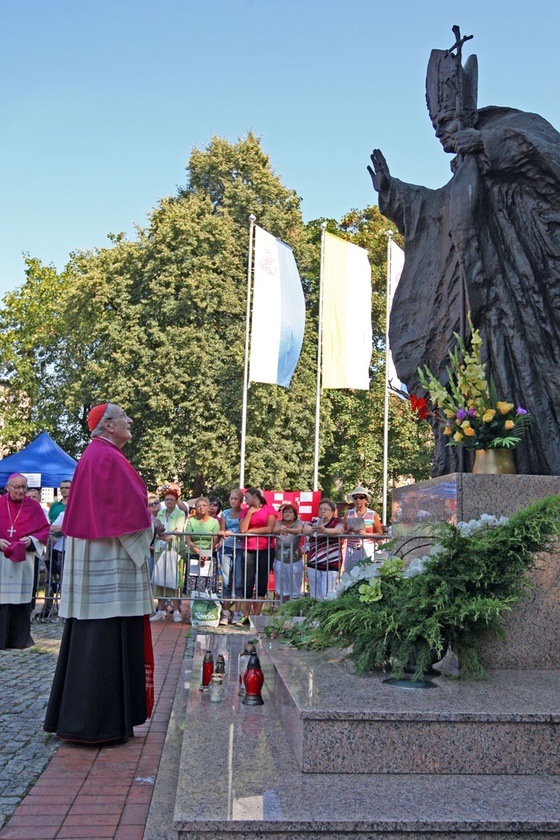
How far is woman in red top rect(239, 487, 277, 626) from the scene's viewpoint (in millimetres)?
11109

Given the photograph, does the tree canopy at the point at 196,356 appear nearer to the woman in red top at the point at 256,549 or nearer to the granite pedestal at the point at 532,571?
the woman in red top at the point at 256,549

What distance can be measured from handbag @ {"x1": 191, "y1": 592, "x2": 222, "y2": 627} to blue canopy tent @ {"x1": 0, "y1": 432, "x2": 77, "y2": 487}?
8.10 meters

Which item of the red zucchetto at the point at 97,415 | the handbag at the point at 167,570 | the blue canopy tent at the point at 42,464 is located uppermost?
the blue canopy tent at the point at 42,464

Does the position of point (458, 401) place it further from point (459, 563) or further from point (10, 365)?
point (10, 365)

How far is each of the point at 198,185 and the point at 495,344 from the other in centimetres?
2892

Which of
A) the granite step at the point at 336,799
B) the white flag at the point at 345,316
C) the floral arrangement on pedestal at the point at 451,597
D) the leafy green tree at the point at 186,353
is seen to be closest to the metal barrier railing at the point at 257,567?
the floral arrangement on pedestal at the point at 451,597

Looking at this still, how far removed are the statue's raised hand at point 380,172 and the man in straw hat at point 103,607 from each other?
3.05 metres

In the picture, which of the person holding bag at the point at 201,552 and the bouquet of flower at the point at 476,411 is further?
the person holding bag at the point at 201,552

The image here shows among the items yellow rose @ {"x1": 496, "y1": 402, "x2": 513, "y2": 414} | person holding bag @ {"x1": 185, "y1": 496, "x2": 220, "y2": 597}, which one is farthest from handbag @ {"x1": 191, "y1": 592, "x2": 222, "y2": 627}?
yellow rose @ {"x1": 496, "y1": 402, "x2": 513, "y2": 414}

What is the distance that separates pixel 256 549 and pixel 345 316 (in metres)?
12.8

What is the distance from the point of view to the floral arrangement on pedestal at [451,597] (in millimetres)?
4562

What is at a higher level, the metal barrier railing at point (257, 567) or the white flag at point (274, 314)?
the white flag at point (274, 314)

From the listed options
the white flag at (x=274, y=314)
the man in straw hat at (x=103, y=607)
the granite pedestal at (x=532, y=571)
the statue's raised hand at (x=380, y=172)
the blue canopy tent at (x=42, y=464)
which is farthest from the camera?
the white flag at (x=274, y=314)

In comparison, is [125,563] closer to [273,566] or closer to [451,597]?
[451,597]
